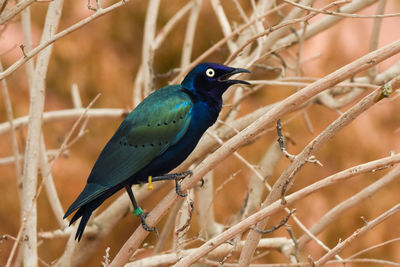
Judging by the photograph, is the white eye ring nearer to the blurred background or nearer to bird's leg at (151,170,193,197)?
bird's leg at (151,170,193,197)

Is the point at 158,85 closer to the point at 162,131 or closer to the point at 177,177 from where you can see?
the point at 162,131

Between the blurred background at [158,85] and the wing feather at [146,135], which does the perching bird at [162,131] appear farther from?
the blurred background at [158,85]

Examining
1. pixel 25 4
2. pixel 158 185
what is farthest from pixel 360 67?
pixel 158 185

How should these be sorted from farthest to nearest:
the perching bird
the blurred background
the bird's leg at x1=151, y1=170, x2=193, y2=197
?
the blurred background < the perching bird < the bird's leg at x1=151, y1=170, x2=193, y2=197

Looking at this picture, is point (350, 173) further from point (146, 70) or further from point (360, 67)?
point (146, 70)

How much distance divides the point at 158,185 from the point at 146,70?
0.86 m

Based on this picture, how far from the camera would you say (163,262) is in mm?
4113

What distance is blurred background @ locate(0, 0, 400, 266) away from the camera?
25.7ft

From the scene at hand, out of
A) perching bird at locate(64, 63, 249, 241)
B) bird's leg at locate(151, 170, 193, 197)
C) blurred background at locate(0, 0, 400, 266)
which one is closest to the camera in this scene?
bird's leg at locate(151, 170, 193, 197)

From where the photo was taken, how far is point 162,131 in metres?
3.54

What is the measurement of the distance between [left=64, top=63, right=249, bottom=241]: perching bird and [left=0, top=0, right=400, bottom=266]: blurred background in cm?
407

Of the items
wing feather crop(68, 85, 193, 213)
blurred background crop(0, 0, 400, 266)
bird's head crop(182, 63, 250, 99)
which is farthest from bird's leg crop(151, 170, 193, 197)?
blurred background crop(0, 0, 400, 266)

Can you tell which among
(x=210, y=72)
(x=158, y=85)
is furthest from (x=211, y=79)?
(x=158, y=85)

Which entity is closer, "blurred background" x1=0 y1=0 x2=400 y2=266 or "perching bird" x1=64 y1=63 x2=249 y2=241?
"perching bird" x1=64 y1=63 x2=249 y2=241
